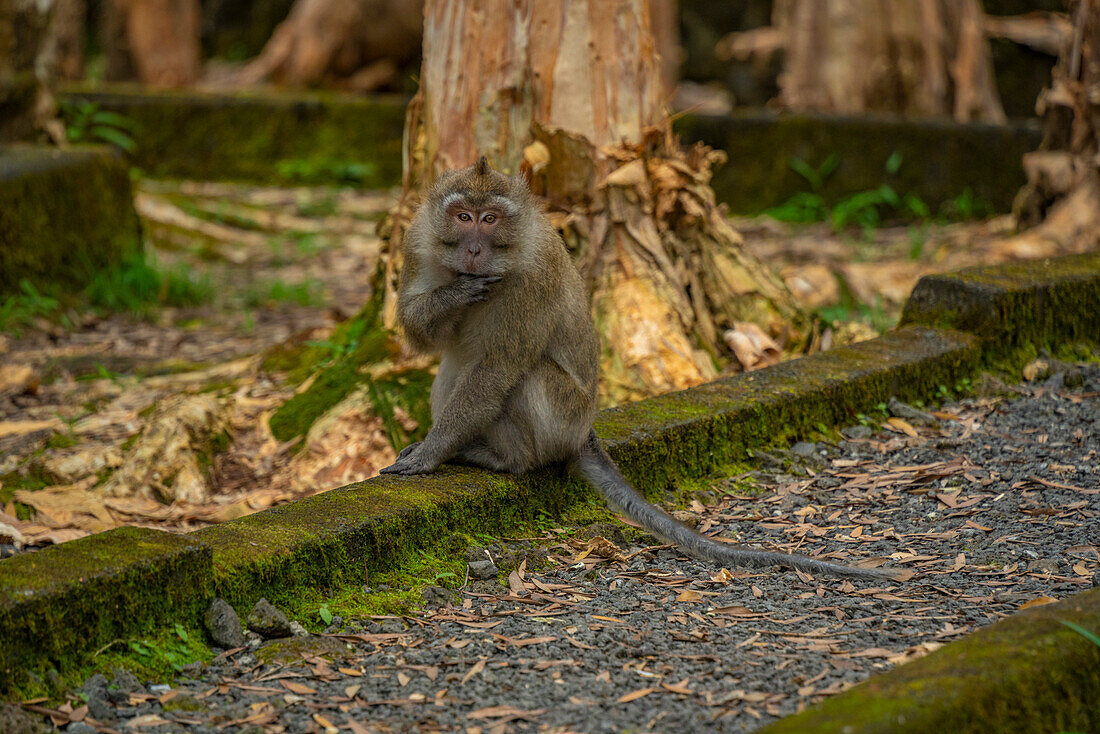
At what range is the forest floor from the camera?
15.8 ft

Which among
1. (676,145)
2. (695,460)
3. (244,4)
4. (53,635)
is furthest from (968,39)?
(244,4)

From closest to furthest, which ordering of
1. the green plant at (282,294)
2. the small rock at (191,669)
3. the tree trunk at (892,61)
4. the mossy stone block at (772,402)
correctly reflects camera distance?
1. the small rock at (191,669)
2. the mossy stone block at (772,402)
3. the green plant at (282,294)
4. the tree trunk at (892,61)

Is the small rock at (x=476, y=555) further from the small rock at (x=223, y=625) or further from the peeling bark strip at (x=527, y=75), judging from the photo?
the peeling bark strip at (x=527, y=75)

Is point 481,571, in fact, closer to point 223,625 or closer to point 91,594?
point 223,625

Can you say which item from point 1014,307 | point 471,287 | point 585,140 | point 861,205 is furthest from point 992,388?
point 861,205

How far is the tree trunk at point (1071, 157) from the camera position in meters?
7.39

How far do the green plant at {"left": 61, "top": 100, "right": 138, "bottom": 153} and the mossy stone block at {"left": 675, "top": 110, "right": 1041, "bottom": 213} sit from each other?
16.4 ft

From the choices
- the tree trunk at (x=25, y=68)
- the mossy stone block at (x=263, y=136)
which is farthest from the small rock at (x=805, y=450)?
the mossy stone block at (x=263, y=136)

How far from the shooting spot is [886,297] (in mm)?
7363

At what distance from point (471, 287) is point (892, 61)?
999cm

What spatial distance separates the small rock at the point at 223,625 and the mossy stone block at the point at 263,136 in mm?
8469

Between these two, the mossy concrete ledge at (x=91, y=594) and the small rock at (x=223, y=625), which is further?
the small rock at (x=223, y=625)

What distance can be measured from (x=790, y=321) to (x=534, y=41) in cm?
185

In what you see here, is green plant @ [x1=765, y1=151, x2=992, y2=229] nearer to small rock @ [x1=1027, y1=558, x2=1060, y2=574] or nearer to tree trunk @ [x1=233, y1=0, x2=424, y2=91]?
small rock @ [x1=1027, y1=558, x2=1060, y2=574]
